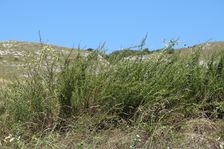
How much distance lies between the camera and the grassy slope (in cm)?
704

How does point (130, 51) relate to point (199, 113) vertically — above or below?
above

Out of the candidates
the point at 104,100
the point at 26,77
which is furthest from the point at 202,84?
the point at 26,77

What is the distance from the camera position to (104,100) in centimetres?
774

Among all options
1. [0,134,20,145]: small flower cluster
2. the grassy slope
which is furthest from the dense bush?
[0,134,20,145]: small flower cluster

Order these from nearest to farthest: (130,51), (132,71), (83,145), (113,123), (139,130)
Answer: (83,145), (139,130), (113,123), (132,71), (130,51)

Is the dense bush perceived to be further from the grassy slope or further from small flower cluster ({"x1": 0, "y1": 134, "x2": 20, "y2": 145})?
small flower cluster ({"x1": 0, "y1": 134, "x2": 20, "y2": 145})

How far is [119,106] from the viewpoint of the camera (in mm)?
7699

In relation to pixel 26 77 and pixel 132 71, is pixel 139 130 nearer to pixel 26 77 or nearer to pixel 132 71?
pixel 132 71

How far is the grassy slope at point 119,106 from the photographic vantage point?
704 cm

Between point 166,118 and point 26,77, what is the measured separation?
223cm

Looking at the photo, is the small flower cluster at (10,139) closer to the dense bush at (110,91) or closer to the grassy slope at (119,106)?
the grassy slope at (119,106)

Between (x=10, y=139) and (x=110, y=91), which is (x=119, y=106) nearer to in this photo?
(x=110, y=91)

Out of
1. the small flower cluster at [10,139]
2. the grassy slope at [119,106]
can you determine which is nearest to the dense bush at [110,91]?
the grassy slope at [119,106]

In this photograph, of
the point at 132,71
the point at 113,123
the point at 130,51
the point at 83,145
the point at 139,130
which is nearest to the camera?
the point at 83,145
